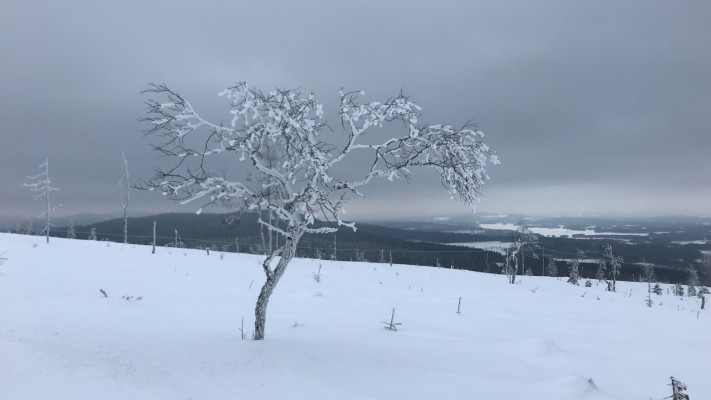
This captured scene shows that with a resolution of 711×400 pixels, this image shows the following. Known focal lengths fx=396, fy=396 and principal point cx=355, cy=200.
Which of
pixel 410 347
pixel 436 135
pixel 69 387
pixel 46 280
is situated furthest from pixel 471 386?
pixel 46 280

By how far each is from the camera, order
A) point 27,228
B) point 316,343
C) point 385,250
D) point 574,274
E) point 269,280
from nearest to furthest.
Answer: point 269,280 < point 316,343 < point 574,274 < point 27,228 < point 385,250

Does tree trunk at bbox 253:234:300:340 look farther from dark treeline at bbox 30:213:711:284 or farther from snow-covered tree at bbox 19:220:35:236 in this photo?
snow-covered tree at bbox 19:220:35:236

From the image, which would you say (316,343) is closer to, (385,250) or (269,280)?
(269,280)

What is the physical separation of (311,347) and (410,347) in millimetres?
2329

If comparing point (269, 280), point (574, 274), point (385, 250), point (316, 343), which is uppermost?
point (269, 280)

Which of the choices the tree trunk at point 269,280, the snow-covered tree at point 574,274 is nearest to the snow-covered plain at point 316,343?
the tree trunk at point 269,280

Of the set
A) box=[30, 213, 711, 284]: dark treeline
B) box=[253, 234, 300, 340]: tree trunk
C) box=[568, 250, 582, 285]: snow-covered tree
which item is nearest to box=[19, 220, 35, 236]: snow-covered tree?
box=[30, 213, 711, 284]: dark treeline

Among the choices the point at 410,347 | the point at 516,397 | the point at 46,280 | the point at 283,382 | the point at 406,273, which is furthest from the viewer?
the point at 406,273

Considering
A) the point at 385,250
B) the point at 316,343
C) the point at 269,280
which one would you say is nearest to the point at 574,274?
the point at 316,343

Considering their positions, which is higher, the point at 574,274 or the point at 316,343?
the point at 316,343

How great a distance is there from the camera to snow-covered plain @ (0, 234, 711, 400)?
540 cm

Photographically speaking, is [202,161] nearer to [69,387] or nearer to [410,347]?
[69,387]

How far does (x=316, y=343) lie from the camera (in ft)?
27.7

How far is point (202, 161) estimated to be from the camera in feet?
23.9
